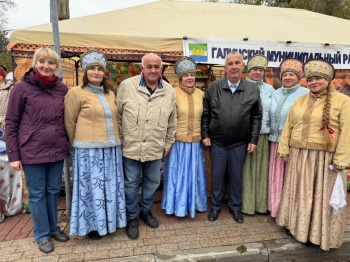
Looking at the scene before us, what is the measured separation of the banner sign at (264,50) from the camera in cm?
400

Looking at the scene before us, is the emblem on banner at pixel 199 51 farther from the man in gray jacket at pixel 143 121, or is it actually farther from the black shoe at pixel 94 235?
the black shoe at pixel 94 235

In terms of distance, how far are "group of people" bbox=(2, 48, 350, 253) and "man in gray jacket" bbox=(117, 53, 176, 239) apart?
0.01 metres

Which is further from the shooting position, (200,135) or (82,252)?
(200,135)

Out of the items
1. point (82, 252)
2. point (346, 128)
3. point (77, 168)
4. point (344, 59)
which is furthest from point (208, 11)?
point (82, 252)

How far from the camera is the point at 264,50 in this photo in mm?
4188

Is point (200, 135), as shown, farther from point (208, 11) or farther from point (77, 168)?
point (208, 11)

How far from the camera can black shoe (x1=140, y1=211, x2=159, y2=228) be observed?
3.15 metres

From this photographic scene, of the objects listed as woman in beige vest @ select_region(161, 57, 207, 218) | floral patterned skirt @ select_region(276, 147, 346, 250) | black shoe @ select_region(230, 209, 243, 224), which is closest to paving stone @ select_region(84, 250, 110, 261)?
woman in beige vest @ select_region(161, 57, 207, 218)

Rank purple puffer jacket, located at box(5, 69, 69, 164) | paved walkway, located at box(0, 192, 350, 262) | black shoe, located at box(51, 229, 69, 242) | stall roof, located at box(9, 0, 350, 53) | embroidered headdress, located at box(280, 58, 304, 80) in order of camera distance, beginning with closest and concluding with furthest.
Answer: purple puffer jacket, located at box(5, 69, 69, 164) < paved walkway, located at box(0, 192, 350, 262) < black shoe, located at box(51, 229, 69, 242) < embroidered headdress, located at box(280, 58, 304, 80) < stall roof, located at box(9, 0, 350, 53)

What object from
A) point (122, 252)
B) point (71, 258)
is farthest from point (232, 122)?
point (71, 258)

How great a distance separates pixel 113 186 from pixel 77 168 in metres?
0.41

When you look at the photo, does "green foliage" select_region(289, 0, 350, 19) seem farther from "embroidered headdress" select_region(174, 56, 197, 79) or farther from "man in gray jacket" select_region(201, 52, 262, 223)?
"embroidered headdress" select_region(174, 56, 197, 79)

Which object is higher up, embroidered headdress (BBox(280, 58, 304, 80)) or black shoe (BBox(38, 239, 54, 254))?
embroidered headdress (BBox(280, 58, 304, 80))

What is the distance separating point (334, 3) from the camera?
45.1 feet
